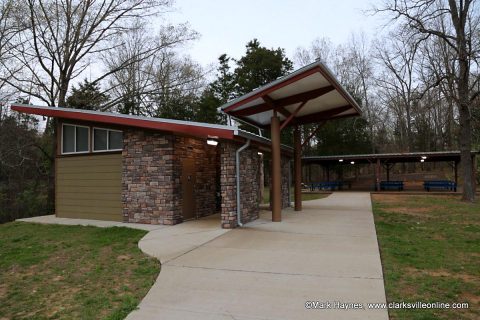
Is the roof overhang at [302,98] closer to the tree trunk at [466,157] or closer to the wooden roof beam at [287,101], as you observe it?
the wooden roof beam at [287,101]

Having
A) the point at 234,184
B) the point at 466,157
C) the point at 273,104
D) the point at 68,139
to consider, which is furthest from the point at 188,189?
the point at 466,157

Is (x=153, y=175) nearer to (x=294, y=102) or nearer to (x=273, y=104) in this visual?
(x=273, y=104)

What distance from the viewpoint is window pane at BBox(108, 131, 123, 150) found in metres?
9.51

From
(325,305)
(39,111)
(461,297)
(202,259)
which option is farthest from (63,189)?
(461,297)

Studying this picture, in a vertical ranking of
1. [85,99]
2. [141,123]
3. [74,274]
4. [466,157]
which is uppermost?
[85,99]

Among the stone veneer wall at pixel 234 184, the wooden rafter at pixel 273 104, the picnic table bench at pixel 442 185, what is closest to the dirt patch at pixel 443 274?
the stone veneer wall at pixel 234 184

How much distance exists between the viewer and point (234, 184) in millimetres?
Result: 8078

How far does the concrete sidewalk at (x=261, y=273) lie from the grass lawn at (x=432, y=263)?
9.4 inches

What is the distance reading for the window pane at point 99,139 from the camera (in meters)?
9.83

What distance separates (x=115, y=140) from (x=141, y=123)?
69.7 inches

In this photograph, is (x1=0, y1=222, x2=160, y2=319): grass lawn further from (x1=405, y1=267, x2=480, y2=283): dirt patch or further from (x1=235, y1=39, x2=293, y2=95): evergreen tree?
(x1=235, y1=39, x2=293, y2=95): evergreen tree

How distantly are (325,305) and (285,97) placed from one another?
643 centimetres

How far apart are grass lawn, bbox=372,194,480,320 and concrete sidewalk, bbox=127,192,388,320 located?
239mm

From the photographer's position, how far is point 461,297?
3.67 metres
